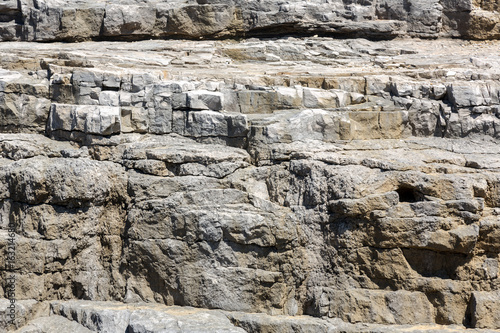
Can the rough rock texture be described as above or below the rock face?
above

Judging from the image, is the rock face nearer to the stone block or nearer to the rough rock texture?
the stone block

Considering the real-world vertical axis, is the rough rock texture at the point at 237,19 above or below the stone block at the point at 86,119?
above

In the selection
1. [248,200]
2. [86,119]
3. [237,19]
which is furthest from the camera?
[237,19]

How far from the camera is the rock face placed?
8.20 meters

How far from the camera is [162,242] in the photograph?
27.8 feet

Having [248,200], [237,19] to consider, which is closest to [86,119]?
[248,200]

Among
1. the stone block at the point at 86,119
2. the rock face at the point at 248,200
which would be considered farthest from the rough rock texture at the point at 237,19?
the stone block at the point at 86,119

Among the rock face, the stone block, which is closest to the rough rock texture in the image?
the rock face

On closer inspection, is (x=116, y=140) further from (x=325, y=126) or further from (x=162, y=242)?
(x=325, y=126)

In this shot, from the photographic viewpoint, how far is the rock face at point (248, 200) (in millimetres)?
8195

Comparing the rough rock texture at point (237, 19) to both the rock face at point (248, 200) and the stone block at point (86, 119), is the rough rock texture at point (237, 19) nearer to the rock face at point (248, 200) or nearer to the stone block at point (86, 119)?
the rock face at point (248, 200)

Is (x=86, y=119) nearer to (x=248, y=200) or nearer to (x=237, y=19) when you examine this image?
(x=248, y=200)

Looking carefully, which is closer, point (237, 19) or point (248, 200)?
point (248, 200)

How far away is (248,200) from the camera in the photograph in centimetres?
856
